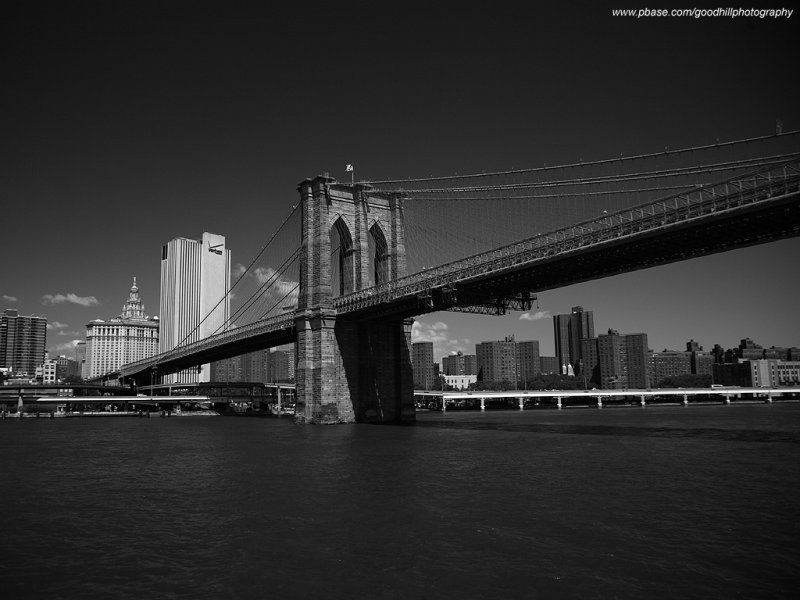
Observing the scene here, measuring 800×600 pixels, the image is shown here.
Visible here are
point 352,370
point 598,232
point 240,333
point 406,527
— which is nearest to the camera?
point 406,527

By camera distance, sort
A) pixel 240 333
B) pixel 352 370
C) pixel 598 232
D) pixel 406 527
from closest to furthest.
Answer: pixel 406 527, pixel 598 232, pixel 352 370, pixel 240 333

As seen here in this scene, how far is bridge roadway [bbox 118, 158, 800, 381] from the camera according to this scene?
1191 inches

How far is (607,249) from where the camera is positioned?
122ft

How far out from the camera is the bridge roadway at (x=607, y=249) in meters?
30.2

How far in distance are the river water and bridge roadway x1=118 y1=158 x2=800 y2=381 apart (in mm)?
11178

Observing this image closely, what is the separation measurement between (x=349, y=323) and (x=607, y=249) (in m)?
28.0

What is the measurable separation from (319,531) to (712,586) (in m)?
9.18

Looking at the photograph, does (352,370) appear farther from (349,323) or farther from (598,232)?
(598,232)

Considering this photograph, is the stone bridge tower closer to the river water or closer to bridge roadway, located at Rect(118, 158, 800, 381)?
bridge roadway, located at Rect(118, 158, 800, 381)

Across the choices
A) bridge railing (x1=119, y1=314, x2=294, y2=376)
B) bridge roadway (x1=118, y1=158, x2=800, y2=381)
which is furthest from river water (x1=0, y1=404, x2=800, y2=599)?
bridge railing (x1=119, y1=314, x2=294, y2=376)

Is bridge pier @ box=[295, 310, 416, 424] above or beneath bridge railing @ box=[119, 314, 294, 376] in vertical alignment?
beneath

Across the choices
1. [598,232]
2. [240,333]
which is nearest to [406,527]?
[598,232]

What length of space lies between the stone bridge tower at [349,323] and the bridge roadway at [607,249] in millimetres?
2448

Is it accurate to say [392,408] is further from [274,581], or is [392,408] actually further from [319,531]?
[274,581]
